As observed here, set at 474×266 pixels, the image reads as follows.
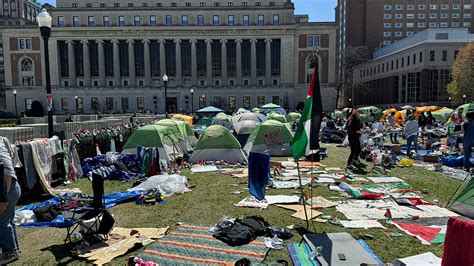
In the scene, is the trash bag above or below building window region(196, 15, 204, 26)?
below

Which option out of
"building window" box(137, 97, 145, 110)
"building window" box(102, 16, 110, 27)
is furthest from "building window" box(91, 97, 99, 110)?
"building window" box(102, 16, 110, 27)

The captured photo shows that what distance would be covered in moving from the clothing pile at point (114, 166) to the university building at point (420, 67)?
6151 cm

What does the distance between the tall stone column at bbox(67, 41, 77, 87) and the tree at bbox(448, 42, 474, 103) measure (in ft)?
232

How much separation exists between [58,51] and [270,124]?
7035 centimetres

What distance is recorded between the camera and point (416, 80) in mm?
63844

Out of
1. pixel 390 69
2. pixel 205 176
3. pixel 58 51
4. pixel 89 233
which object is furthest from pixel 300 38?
pixel 89 233

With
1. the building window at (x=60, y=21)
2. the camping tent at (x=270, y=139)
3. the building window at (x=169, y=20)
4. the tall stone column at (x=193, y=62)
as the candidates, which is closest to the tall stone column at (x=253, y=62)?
the tall stone column at (x=193, y=62)

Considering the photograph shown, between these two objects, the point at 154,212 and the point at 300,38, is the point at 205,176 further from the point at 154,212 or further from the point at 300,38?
the point at 300,38

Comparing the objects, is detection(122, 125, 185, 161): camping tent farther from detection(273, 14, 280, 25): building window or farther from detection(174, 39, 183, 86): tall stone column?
detection(273, 14, 280, 25): building window

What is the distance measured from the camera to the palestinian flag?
22.6ft

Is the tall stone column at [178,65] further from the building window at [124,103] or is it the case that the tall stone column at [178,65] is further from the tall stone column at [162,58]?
the building window at [124,103]

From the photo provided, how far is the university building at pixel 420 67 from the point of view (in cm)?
6031

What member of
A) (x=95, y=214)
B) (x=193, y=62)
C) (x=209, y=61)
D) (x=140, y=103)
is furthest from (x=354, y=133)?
(x=140, y=103)

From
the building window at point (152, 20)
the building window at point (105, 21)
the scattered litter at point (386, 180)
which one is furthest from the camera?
the building window at point (152, 20)
